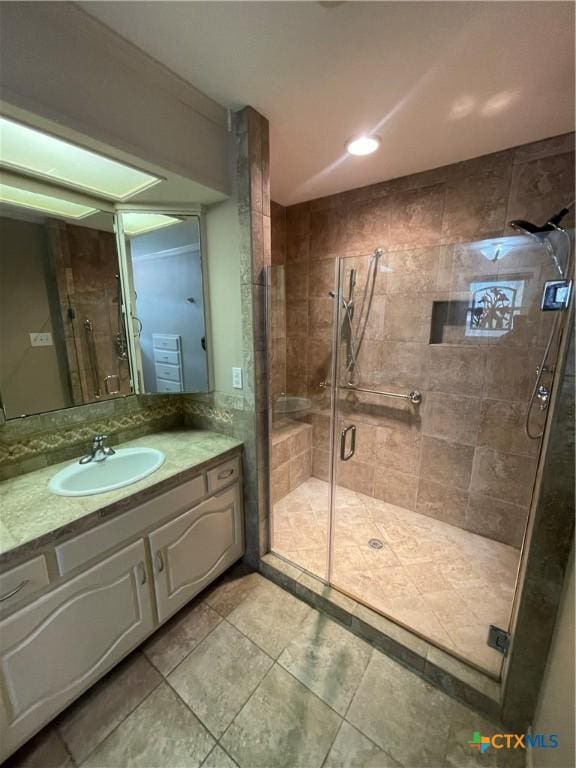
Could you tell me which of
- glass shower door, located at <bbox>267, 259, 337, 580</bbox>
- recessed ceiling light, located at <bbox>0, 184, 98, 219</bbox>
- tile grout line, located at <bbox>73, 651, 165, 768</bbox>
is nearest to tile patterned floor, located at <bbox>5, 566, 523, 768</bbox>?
tile grout line, located at <bbox>73, 651, 165, 768</bbox>

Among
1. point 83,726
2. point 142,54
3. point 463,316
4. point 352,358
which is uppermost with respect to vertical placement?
point 142,54

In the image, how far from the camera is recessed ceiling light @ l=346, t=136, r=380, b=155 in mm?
1650

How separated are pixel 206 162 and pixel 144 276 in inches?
27.9

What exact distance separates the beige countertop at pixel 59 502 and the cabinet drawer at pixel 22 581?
5cm

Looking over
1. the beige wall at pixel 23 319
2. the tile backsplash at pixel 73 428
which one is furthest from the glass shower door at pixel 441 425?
the beige wall at pixel 23 319

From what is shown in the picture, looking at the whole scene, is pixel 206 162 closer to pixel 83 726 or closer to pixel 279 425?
pixel 279 425

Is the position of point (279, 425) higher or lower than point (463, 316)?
lower

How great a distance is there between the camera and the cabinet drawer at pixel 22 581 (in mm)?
943

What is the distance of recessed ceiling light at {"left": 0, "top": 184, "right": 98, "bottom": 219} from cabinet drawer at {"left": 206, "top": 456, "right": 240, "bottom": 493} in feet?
4.85

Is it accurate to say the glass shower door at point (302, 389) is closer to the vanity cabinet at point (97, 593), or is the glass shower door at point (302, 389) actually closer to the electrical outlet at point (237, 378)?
the electrical outlet at point (237, 378)

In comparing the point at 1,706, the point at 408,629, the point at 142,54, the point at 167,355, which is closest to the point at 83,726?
the point at 1,706

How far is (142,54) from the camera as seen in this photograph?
1.15m

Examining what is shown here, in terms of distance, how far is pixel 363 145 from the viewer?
1700mm

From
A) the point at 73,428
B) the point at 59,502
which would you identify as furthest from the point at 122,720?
the point at 73,428
